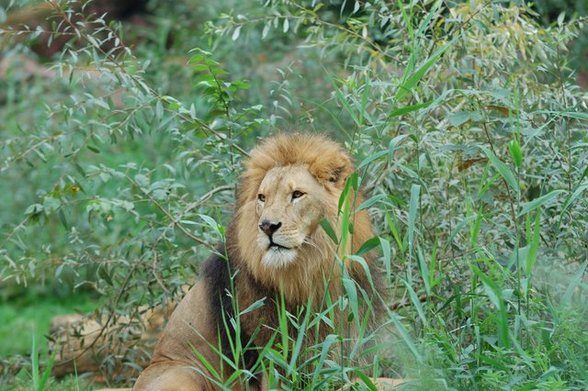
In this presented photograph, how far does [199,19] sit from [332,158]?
595 cm

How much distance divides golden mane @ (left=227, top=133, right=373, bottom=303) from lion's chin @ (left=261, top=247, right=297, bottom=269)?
0.15 feet

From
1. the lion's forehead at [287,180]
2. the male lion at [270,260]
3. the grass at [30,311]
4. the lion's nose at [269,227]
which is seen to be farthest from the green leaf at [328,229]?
the grass at [30,311]

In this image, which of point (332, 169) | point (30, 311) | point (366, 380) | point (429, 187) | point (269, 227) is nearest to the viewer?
point (366, 380)

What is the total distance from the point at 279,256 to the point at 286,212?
0.16m

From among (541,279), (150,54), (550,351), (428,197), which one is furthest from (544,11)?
(550,351)

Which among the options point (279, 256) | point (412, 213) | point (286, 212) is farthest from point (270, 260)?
point (412, 213)

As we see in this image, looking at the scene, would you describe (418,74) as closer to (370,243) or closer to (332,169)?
(370,243)

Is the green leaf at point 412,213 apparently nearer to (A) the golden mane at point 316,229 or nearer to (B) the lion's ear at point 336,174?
(A) the golden mane at point 316,229

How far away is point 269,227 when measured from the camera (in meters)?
4.38

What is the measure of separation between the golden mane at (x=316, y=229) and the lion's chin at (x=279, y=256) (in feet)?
0.15

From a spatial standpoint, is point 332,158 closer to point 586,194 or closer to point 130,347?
point 586,194

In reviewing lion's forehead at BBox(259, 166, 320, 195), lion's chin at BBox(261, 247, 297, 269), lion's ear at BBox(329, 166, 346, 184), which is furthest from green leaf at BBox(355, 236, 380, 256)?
lion's ear at BBox(329, 166, 346, 184)

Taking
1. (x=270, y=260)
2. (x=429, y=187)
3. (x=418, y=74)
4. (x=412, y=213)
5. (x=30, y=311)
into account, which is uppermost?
(x=418, y=74)

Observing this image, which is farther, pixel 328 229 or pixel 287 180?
pixel 287 180
